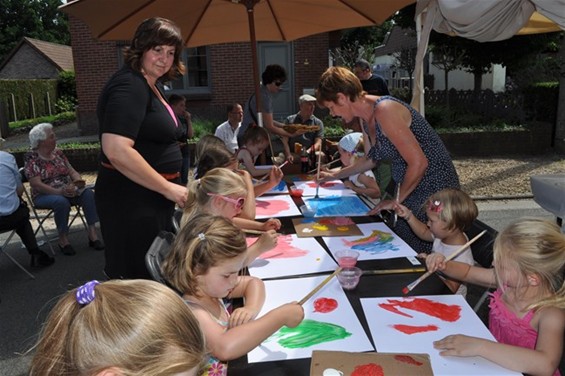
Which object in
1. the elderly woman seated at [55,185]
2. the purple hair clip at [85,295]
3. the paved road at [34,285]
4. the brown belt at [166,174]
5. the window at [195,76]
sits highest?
the window at [195,76]

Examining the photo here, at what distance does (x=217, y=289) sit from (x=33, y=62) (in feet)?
112

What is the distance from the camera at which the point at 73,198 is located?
5.07 metres

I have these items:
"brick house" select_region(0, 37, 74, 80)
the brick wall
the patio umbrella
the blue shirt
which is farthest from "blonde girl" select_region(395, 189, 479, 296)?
the brick wall

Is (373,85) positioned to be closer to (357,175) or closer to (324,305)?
(357,175)

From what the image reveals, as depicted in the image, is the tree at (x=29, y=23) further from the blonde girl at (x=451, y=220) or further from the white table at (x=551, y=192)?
the blonde girl at (x=451, y=220)

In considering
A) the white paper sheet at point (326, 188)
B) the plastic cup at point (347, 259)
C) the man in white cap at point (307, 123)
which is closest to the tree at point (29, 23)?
the man in white cap at point (307, 123)

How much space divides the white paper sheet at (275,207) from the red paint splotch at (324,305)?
1267 mm

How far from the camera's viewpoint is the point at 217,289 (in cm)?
162

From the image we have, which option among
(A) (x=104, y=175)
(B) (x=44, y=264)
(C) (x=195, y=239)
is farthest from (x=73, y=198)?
(C) (x=195, y=239)

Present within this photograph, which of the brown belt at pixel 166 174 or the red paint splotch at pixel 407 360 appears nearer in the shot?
the red paint splotch at pixel 407 360

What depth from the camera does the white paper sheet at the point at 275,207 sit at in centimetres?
304

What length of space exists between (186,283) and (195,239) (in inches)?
6.1

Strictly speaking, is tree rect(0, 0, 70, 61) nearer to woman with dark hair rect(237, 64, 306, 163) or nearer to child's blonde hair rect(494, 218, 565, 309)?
woman with dark hair rect(237, 64, 306, 163)

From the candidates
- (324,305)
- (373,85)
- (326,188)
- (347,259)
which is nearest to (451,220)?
(347,259)
